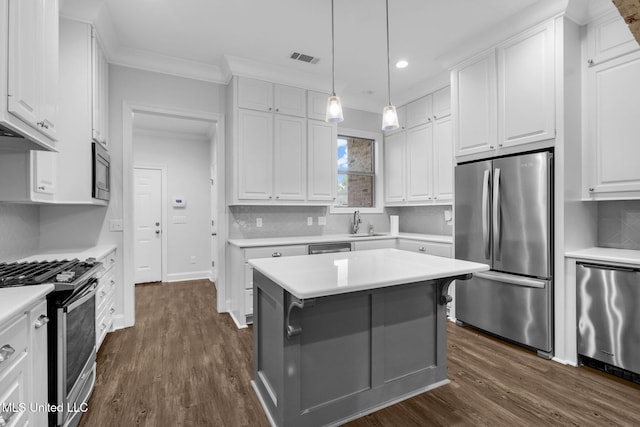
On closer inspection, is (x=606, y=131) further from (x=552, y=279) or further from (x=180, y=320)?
(x=180, y=320)

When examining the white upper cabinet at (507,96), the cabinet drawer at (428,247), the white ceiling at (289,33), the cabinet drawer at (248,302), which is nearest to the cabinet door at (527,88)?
the white upper cabinet at (507,96)

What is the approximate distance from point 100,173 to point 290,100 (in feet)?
7.32

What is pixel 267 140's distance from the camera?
12.3ft

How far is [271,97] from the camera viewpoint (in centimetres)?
379

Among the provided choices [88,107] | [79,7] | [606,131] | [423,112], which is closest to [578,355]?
[606,131]

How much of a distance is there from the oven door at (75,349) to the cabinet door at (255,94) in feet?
8.15

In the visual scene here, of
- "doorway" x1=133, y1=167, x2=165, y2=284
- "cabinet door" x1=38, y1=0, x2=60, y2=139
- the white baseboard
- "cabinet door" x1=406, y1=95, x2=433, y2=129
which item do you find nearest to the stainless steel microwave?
"cabinet door" x1=38, y1=0, x2=60, y2=139

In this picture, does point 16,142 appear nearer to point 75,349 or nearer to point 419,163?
point 75,349

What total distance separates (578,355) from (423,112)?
3.22m

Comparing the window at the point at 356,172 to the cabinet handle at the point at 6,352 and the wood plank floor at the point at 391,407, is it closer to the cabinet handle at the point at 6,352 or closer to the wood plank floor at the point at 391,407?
the wood plank floor at the point at 391,407

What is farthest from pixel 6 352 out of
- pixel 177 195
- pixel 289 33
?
pixel 177 195

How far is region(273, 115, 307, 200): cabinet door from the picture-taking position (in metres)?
3.83

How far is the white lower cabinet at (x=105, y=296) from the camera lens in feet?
8.37

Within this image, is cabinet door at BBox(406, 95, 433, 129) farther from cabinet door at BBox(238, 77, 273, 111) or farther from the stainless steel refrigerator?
cabinet door at BBox(238, 77, 273, 111)
